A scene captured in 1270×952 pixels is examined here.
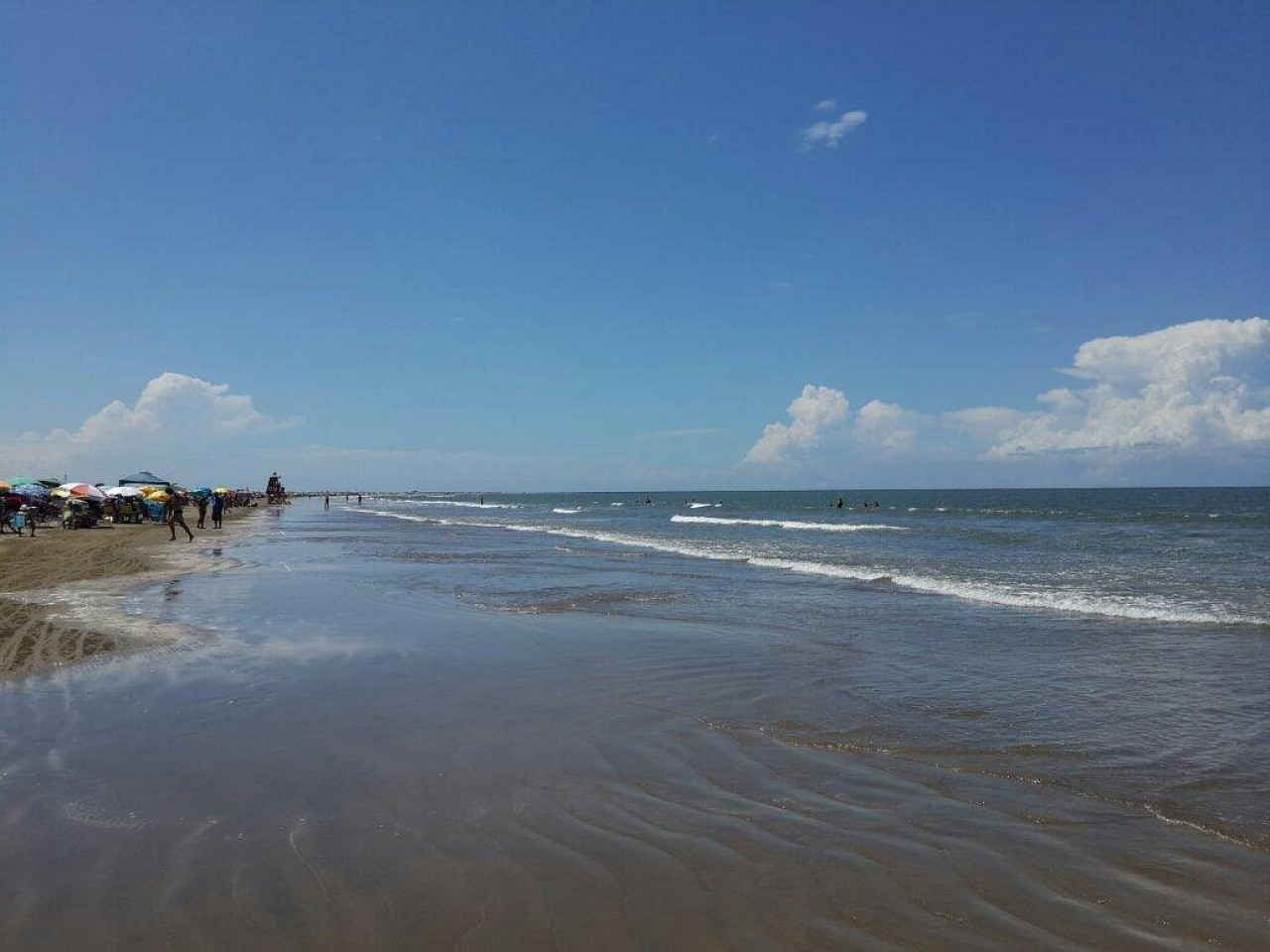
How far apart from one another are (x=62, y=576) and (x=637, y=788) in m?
19.7

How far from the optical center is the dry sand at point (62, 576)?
418 inches

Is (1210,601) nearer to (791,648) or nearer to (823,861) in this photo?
(791,648)

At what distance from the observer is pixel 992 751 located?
6980mm

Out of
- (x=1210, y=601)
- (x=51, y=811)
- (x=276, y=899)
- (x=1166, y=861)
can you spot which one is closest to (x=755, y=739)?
(x=1166, y=861)

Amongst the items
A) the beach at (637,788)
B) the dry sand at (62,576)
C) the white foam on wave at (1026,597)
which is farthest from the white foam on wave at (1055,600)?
the dry sand at (62,576)

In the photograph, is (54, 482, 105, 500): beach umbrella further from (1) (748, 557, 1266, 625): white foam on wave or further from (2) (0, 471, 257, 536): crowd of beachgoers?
(1) (748, 557, 1266, 625): white foam on wave

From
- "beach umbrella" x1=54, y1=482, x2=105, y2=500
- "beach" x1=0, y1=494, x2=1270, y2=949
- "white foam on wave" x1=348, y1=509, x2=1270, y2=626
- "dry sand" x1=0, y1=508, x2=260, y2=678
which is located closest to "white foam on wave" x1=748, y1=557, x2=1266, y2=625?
"white foam on wave" x1=348, y1=509, x2=1270, y2=626

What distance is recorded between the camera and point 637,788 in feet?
19.5

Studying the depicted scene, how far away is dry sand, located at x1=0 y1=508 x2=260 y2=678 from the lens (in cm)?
1062

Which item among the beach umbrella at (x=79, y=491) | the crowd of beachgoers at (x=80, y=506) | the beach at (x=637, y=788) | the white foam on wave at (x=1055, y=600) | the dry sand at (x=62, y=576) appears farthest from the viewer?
the beach umbrella at (x=79, y=491)

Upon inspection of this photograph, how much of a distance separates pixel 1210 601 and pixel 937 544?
59.9ft

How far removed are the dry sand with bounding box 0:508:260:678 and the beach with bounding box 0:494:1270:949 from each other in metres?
0.92

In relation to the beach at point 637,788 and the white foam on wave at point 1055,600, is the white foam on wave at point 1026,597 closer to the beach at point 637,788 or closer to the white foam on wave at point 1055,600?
the white foam on wave at point 1055,600

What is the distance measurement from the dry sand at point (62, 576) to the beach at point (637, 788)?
922 millimetres
